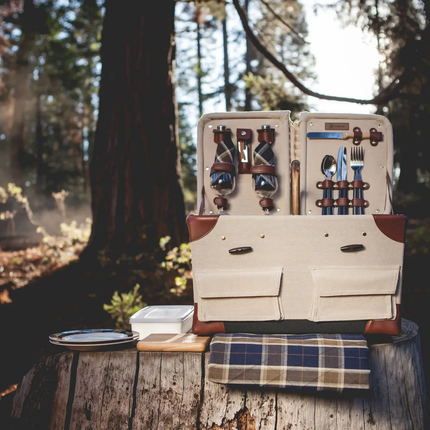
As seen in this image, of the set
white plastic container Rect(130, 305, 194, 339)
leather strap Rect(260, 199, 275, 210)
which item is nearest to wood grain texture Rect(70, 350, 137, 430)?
white plastic container Rect(130, 305, 194, 339)

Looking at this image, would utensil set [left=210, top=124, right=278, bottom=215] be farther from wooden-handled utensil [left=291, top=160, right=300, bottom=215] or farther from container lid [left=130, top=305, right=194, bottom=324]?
container lid [left=130, top=305, right=194, bottom=324]

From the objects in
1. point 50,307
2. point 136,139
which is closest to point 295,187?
point 136,139

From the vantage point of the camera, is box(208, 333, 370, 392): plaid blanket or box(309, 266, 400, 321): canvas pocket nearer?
box(208, 333, 370, 392): plaid blanket

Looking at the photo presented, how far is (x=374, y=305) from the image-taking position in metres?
1.98

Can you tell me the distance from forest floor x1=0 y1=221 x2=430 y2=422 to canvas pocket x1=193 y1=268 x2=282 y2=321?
2.21 meters

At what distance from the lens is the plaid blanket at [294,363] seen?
Result: 71.7 inches

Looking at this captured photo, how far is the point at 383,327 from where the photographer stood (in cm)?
198

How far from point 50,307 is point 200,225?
9.75 ft

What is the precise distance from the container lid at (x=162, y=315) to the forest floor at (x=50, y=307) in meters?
1.85

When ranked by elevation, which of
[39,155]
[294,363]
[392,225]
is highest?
[39,155]

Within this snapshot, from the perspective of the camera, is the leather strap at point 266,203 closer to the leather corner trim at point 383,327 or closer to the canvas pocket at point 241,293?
the canvas pocket at point 241,293

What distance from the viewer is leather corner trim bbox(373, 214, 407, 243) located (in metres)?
1.96

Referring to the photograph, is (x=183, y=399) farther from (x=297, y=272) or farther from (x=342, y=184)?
(x=342, y=184)

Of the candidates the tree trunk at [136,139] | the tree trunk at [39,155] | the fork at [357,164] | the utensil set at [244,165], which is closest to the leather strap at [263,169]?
the utensil set at [244,165]
